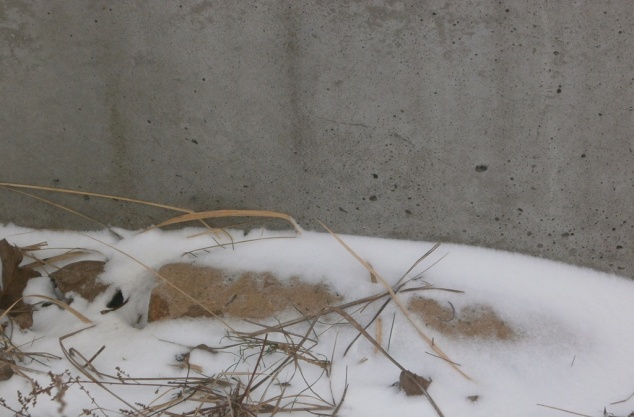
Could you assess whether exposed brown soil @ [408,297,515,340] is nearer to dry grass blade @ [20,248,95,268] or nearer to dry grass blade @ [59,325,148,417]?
dry grass blade @ [59,325,148,417]

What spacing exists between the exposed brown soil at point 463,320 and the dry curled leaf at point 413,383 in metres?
0.13

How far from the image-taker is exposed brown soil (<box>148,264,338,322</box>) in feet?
4.70

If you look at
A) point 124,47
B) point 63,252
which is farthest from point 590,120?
point 63,252

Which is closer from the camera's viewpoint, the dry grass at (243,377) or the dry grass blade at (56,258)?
the dry grass at (243,377)

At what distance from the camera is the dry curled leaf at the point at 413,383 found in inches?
53.2

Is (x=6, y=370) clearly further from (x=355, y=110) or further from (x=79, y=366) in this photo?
(x=355, y=110)

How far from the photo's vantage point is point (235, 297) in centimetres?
144

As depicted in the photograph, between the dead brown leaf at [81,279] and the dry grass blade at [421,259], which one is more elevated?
the dry grass blade at [421,259]

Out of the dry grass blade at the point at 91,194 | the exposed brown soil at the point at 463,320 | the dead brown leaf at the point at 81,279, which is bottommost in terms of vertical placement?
the exposed brown soil at the point at 463,320

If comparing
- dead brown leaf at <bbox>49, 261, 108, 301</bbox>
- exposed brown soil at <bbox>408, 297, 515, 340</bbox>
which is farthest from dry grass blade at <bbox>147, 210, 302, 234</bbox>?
exposed brown soil at <bbox>408, 297, 515, 340</bbox>

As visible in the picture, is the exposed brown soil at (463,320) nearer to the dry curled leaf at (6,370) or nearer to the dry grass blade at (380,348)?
the dry grass blade at (380,348)

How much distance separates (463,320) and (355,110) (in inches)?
23.4

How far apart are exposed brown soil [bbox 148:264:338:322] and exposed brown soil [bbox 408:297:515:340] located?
23 centimetres

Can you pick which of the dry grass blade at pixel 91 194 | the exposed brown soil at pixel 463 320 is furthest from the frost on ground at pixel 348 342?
the dry grass blade at pixel 91 194
